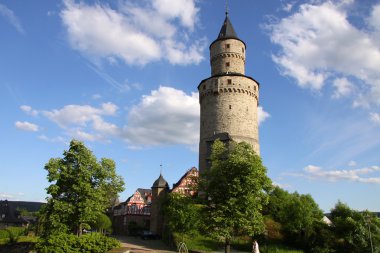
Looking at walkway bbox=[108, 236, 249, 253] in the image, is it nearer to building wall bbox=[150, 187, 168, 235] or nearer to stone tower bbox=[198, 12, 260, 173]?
building wall bbox=[150, 187, 168, 235]

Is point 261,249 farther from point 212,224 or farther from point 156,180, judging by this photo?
point 156,180

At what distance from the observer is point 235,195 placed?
25219 millimetres

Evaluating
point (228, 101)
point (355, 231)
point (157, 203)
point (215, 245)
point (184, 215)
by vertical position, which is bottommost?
point (215, 245)

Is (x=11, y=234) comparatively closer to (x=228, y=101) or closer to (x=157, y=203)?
(x=157, y=203)

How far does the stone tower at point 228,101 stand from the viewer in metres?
46.8

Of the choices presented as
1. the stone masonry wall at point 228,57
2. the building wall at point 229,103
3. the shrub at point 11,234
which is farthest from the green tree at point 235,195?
the stone masonry wall at point 228,57

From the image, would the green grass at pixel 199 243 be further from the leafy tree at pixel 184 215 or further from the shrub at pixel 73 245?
the shrub at pixel 73 245

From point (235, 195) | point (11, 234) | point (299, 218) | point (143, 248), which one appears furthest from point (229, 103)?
point (11, 234)

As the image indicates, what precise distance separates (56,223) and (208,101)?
93.6ft

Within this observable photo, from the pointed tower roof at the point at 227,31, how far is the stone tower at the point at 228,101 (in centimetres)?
24

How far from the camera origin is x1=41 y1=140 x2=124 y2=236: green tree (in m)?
26.9

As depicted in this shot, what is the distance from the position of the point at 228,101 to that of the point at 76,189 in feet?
85.8

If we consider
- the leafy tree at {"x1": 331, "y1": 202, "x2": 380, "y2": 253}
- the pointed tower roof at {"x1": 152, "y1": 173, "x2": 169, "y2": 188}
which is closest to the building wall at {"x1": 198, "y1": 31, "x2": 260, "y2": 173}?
the pointed tower roof at {"x1": 152, "y1": 173, "x2": 169, "y2": 188}

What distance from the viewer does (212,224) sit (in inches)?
985
